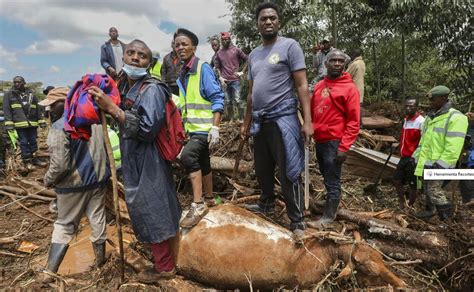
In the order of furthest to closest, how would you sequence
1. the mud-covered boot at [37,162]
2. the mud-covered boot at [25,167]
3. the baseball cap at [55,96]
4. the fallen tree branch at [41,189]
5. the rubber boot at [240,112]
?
the rubber boot at [240,112], the mud-covered boot at [37,162], the mud-covered boot at [25,167], the fallen tree branch at [41,189], the baseball cap at [55,96]

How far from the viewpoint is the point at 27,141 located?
757 cm

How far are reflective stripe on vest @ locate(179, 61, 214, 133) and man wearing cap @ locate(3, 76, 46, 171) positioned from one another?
5.59 m

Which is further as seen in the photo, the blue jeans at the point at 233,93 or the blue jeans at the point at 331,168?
the blue jeans at the point at 233,93

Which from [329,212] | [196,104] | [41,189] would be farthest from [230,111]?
[329,212]

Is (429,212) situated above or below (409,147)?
below

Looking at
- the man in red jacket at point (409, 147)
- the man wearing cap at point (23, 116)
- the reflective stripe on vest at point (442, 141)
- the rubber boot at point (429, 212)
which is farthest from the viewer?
the man wearing cap at point (23, 116)

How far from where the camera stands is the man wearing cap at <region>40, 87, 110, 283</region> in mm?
2959

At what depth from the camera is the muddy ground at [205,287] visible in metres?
2.84

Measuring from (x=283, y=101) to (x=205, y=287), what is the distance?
68.6 inches

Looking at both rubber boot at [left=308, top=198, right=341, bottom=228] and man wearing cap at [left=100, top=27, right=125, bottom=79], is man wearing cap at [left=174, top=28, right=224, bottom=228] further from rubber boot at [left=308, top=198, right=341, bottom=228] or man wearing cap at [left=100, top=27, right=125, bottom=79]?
man wearing cap at [left=100, top=27, right=125, bottom=79]

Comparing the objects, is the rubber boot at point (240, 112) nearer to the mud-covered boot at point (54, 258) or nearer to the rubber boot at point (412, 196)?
the rubber boot at point (412, 196)

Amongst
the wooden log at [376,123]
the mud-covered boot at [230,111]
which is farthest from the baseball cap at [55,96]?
the wooden log at [376,123]

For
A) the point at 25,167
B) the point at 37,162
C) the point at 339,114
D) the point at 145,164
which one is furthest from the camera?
the point at 37,162

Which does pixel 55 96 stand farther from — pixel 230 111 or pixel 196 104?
pixel 230 111
